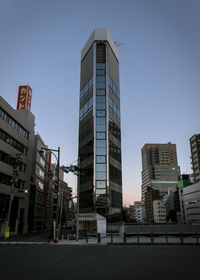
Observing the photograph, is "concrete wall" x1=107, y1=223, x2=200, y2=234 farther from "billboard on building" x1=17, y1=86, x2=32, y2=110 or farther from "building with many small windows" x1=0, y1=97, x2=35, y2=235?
"billboard on building" x1=17, y1=86, x2=32, y2=110

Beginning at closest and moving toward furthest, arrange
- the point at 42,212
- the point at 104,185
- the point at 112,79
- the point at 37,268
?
the point at 37,268, the point at 104,185, the point at 112,79, the point at 42,212

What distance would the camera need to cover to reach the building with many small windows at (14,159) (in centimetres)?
4269

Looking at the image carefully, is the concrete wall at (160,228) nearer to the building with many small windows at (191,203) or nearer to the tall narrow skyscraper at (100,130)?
the tall narrow skyscraper at (100,130)

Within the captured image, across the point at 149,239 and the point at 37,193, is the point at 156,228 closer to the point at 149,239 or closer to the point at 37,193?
the point at 149,239

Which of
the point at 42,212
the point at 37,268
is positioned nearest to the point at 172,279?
the point at 37,268

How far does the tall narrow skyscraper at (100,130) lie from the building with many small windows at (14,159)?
15.7 meters

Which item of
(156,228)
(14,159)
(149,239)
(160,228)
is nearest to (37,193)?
(14,159)

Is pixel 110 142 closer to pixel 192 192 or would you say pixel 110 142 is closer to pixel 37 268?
pixel 37 268

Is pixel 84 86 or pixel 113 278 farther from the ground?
pixel 84 86

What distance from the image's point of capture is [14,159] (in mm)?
45656

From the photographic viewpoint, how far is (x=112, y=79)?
72812 millimetres

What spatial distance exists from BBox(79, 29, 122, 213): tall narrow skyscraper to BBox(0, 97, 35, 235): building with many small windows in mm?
15661

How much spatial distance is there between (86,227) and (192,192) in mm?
100697

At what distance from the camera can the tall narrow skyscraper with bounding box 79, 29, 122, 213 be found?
59781 mm
